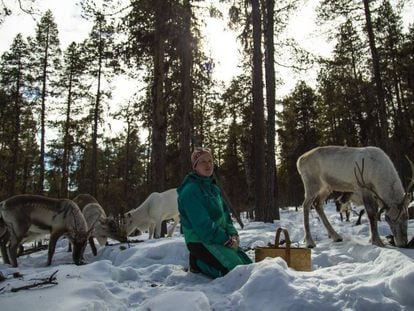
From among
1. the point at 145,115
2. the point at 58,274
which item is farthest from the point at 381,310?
the point at 145,115

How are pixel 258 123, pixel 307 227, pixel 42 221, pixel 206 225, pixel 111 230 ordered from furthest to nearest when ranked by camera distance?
pixel 258 123, pixel 111 230, pixel 42 221, pixel 307 227, pixel 206 225

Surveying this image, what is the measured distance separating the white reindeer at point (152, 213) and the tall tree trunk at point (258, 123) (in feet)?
9.74

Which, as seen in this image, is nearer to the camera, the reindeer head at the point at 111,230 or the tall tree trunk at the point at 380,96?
the reindeer head at the point at 111,230

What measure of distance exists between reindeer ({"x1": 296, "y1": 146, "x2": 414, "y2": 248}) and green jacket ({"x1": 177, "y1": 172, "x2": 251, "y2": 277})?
3118 mm

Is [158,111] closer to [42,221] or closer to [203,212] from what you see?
[42,221]

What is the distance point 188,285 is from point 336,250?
3244mm

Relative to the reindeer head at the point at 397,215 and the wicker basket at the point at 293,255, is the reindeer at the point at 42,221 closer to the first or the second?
the wicker basket at the point at 293,255

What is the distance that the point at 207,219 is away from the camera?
4781 mm

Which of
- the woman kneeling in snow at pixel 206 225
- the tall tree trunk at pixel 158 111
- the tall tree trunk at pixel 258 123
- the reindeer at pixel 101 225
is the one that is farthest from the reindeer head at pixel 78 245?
the tall tree trunk at pixel 258 123

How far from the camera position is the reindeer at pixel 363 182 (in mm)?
6832

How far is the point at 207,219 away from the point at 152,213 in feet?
29.6

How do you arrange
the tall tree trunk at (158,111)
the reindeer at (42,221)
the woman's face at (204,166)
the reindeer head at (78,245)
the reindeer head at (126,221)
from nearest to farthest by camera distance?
the woman's face at (204,166) → the reindeer head at (78,245) → the reindeer at (42,221) → the reindeer head at (126,221) → the tall tree trunk at (158,111)

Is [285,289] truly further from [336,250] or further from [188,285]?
[336,250]

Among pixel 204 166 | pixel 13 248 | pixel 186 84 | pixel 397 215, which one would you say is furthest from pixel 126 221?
pixel 397 215
